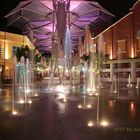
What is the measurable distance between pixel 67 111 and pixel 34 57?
44364 millimetres

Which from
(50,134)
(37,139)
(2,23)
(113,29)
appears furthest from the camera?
(2,23)

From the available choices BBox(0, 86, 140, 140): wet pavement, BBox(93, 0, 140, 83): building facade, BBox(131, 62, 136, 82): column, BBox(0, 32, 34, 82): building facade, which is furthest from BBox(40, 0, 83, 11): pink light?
BBox(0, 86, 140, 140): wet pavement

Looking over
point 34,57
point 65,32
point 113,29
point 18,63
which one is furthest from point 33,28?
point 65,32

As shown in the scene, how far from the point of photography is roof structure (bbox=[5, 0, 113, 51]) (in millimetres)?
49178

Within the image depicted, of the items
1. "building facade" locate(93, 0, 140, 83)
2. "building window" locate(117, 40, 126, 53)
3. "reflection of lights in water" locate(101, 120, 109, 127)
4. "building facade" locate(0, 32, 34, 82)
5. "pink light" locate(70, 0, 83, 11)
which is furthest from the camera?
"building facade" locate(0, 32, 34, 82)

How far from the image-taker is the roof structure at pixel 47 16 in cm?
4918

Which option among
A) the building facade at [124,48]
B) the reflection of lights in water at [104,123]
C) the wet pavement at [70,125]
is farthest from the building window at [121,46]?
the reflection of lights in water at [104,123]

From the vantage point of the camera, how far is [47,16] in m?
55.2

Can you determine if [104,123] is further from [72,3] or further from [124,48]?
[72,3]

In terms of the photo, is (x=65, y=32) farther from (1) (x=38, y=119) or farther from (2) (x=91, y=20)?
(1) (x=38, y=119)

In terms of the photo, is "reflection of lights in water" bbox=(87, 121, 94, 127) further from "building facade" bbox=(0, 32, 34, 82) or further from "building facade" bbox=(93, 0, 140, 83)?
"building facade" bbox=(0, 32, 34, 82)

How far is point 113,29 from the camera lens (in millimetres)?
48656

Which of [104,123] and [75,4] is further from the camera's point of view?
[75,4]

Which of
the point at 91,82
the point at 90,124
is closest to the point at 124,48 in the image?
the point at 91,82
